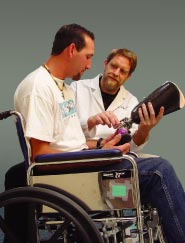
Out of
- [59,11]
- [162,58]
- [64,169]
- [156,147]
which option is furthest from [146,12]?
[64,169]

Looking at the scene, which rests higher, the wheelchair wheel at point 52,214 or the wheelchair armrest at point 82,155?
the wheelchair armrest at point 82,155

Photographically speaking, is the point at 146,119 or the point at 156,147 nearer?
the point at 146,119

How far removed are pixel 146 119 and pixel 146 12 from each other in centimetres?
145

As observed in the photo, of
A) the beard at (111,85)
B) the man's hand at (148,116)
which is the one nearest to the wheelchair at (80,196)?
the man's hand at (148,116)

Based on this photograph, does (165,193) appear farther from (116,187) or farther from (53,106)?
(53,106)

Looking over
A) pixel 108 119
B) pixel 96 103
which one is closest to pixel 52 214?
pixel 108 119

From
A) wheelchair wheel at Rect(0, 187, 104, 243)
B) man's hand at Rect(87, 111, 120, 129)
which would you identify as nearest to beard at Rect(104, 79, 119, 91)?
man's hand at Rect(87, 111, 120, 129)

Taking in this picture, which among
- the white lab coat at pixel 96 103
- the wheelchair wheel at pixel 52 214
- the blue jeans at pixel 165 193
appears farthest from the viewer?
the white lab coat at pixel 96 103

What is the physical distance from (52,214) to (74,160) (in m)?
0.22

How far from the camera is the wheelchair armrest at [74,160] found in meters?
1.44

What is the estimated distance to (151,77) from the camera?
3119 millimetres

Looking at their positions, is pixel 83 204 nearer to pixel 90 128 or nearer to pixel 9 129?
pixel 90 128

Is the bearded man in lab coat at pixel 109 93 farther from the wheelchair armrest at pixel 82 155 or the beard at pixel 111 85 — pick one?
the wheelchair armrest at pixel 82 155

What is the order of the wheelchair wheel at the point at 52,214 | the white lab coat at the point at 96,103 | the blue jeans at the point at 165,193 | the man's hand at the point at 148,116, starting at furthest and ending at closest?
1. the white lab coat at the point at 96,103
2. the man's hand at the point at 148,116
3. the blue jeans at the point at 165,193
4. the wheelchair wheel at the point at 52,214
